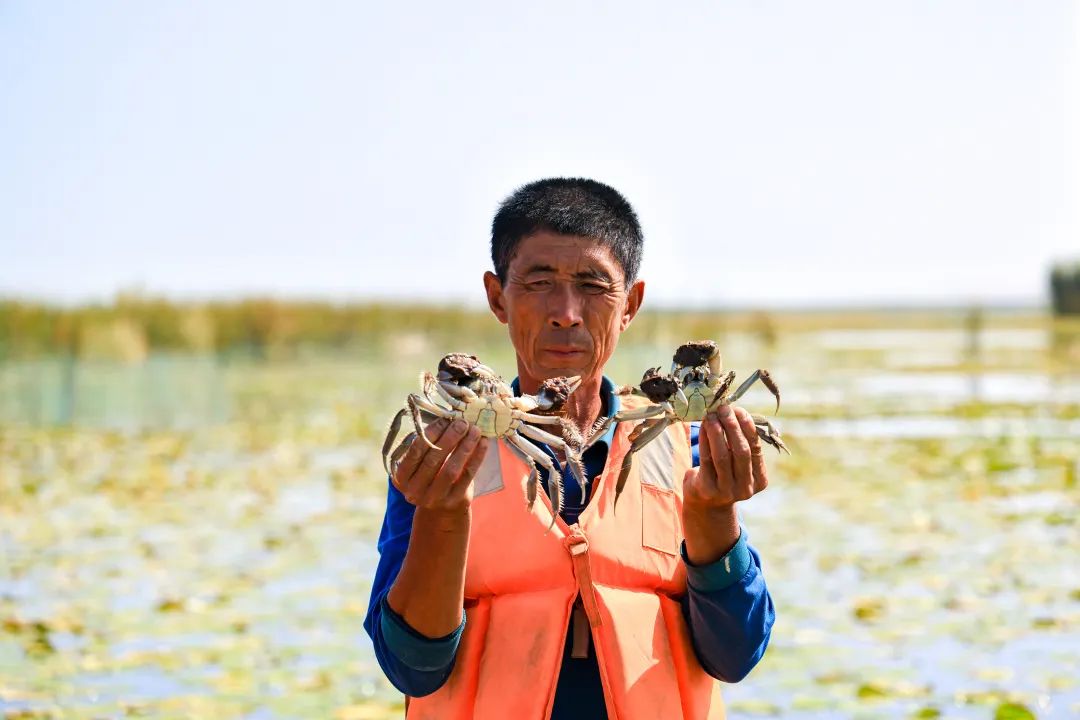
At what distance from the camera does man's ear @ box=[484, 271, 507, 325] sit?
320 cm

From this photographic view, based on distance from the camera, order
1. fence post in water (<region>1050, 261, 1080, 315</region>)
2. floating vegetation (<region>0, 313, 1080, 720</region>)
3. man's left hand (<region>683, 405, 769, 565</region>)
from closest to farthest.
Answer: man's left hand (<region>683, 405, 769, 565</region>), floating vegetation (<region>0, 313, 1080, 720</region>), fence post in water (<region>1050, 261, 1080, 315</region>)

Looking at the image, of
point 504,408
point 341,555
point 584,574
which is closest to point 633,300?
point 504,408

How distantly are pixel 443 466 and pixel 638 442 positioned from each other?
600mm

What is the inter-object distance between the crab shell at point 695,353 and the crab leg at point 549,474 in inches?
17.4

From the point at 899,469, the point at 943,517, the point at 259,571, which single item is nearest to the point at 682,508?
the point at 259,571

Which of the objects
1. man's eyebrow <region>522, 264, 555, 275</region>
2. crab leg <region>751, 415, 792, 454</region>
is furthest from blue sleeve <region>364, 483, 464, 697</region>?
crab leg <region>751, 415, 792, 454</region>

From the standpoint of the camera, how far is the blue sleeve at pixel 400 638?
2725mm

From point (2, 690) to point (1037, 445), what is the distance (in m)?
14.0

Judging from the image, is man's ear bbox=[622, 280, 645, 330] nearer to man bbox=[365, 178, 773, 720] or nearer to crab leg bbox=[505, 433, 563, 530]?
man bbox=[365, 178, 773, 720]

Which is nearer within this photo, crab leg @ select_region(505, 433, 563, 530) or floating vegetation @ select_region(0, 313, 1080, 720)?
crab leg @ select_region(505, 433, 563, 530)

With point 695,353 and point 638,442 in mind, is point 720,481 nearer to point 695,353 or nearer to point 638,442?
point 638,442

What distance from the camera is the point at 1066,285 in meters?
68.7

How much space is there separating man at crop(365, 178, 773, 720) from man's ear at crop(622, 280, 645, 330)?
3.3 inches

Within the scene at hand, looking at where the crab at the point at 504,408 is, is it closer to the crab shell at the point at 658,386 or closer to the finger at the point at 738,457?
the crab shell at the point at 658,386
